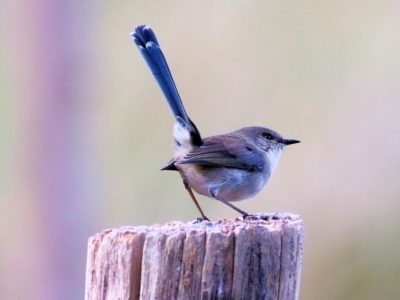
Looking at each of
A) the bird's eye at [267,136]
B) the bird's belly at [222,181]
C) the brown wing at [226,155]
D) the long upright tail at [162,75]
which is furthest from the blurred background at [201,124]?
the long upright tail at [162,75]

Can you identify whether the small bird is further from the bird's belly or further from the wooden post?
the wooden post

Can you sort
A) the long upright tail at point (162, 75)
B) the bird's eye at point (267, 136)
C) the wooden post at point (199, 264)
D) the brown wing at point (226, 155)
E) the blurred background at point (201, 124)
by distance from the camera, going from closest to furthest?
the wooden post at point (199, 264) < the brown wing at point (226, 155) < the long upright tail at point (162, 75) < the bird's eye at point (267, 136) < the blurred background at point (201, 124)

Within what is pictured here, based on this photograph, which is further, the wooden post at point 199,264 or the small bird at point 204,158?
the small bird at point 204,158

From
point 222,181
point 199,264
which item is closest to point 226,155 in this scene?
point 222,181

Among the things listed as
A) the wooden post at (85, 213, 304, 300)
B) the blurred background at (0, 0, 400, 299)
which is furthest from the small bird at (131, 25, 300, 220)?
the blurred background at (0, 0, 400, 299)

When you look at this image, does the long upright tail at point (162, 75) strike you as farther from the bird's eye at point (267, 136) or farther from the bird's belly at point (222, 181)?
the bird's eye at point (267, 136)

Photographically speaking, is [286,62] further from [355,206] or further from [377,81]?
[355,206]

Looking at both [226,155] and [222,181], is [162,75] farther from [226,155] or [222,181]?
[222,181]
